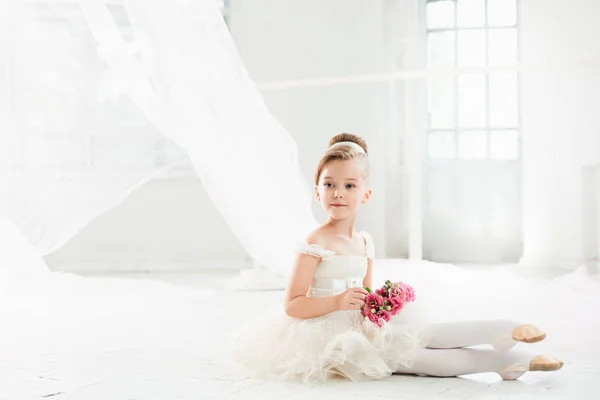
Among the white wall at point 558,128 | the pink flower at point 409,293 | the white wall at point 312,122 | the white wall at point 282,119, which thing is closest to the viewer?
the pink flower at point 409,293

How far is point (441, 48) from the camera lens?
16.9 ft

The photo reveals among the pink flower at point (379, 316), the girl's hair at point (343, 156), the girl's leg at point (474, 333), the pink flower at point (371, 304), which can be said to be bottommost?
the girl's leg at point (474, 333)

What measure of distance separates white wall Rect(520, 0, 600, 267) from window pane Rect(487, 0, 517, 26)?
26cm

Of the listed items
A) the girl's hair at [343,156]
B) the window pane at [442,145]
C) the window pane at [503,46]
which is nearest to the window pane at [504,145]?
the window pane at [442,145]

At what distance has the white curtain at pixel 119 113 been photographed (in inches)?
99.9

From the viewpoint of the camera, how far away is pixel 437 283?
327 centimetres

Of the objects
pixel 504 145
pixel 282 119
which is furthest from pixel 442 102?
pixel 282 119

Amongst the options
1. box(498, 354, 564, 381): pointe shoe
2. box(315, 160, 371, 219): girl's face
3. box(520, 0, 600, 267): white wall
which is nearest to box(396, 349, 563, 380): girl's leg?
box(498, 354, 564, 381): pointe shoe

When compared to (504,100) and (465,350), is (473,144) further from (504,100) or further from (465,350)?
(465,350)

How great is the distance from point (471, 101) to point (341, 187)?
3.59m

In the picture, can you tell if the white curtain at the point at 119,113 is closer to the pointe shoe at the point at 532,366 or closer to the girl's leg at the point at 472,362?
the girl's leg at the point at 472,362

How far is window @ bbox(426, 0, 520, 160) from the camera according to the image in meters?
5.06

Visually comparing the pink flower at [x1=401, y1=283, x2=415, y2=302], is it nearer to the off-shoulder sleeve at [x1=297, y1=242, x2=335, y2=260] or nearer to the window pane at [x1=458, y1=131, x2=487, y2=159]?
the off-shoulder sleeve at [x1=297, y1=242, x2=335, y2=260]

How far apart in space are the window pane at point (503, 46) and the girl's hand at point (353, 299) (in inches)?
149
